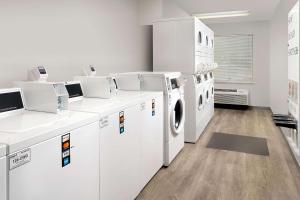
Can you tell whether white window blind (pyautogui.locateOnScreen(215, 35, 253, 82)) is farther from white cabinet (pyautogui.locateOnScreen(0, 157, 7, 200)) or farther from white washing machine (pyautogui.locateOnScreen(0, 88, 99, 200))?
white cabinet (pyautogui.locateOnScreen(0, 157, 7, 200))

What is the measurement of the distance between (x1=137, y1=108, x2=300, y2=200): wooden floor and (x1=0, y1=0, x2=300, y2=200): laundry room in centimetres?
1

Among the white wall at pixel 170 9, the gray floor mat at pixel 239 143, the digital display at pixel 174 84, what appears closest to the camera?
the digital display at pixel 174 84

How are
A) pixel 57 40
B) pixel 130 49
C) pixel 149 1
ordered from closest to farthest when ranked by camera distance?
1. pixel 57 40
2. pixel 130 49
3. pixel 149 1

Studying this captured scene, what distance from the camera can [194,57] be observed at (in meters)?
3.76

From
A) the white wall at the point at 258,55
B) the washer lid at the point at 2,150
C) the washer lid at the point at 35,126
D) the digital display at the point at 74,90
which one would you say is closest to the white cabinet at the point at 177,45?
the digital display at the point at 74,90

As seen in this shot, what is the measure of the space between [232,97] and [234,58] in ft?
3.82

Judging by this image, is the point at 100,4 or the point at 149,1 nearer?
the point at 100,4

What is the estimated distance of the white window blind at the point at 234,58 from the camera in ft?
22.9

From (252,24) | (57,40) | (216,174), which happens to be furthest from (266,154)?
(252,24)

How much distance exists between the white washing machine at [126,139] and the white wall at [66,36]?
1.19 feet

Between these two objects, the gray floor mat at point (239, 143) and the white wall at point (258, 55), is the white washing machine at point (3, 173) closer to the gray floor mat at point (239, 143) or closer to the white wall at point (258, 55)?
the gray floor mat at point (239, 143)

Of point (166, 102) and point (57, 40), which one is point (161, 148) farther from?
point (57, 40)

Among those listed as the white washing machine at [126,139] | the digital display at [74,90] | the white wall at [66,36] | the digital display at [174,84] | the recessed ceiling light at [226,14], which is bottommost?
the white washing machine at [126,139]

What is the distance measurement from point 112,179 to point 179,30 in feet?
8.82
